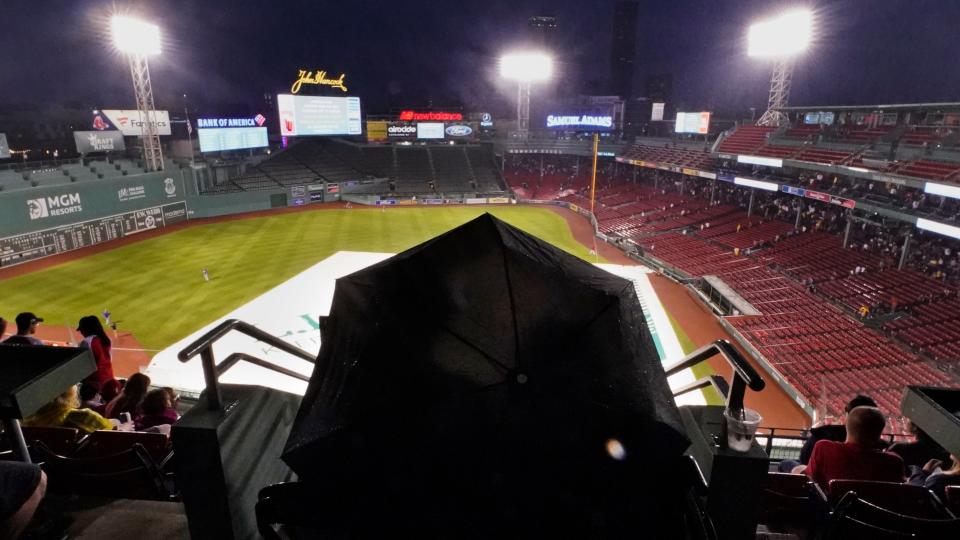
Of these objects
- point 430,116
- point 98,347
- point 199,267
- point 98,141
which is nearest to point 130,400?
point 98,347

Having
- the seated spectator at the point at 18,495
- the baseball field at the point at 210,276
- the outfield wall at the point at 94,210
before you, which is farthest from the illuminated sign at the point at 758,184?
the outfield wall at the point at 94,210

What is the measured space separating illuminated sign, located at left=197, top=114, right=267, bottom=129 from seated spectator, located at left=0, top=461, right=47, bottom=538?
48216 mm

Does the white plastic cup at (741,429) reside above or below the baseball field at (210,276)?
above

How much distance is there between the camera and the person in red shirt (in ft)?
12.6

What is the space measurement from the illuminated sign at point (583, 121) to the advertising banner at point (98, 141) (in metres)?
41.2

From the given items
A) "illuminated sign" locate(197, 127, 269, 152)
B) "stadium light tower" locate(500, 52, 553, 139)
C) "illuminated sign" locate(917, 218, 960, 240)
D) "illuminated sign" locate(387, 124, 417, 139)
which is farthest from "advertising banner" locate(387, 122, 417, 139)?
"illuminated sign" locate(917, 218, 960, 240)

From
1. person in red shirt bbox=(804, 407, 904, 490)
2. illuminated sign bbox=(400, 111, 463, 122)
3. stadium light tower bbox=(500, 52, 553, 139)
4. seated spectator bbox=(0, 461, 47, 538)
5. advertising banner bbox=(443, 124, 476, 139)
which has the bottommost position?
person in red shirt bbox=(804, 407, 904, 490)

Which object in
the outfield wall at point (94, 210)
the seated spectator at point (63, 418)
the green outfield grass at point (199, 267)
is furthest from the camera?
the outfield wall at point (94, 210)

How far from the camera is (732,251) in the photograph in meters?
30.0

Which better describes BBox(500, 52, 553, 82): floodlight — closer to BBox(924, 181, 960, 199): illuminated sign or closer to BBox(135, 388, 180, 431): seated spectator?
BBox(924, 181, 960, 199): illuminated sign

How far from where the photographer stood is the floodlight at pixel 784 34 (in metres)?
33.6

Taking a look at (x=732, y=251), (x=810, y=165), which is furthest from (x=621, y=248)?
(x=810, y=165)

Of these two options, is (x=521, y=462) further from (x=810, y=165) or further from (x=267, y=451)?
(x=810, y=165)

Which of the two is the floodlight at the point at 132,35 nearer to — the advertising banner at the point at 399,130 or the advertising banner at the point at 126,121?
the advertising banner at the point at 126,121
